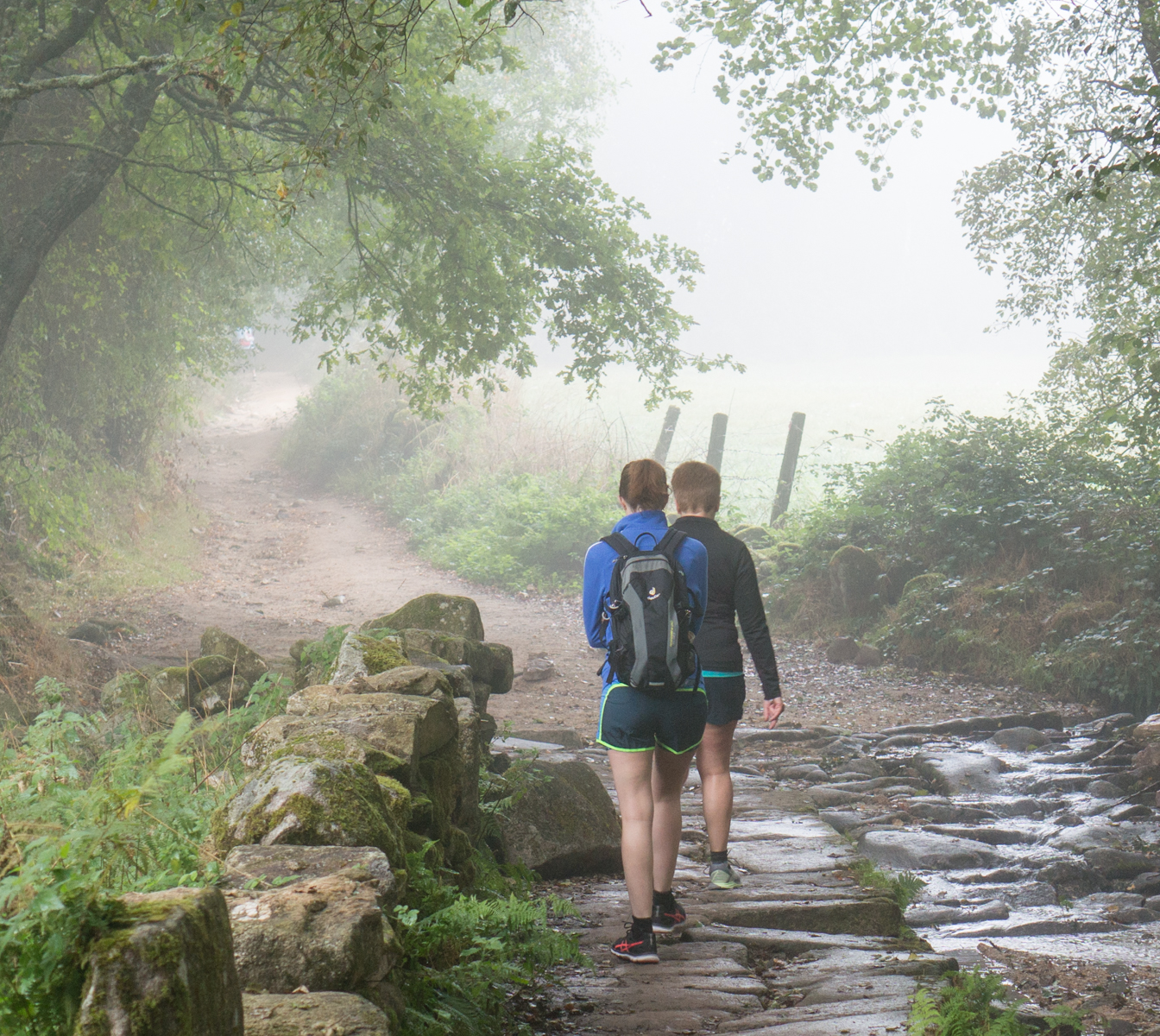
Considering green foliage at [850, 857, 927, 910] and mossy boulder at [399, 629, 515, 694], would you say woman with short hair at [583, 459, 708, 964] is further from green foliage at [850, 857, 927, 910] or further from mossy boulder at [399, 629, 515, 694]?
mossy boulder at [399, 629, 515, 694]

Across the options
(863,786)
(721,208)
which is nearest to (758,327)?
(721,208)

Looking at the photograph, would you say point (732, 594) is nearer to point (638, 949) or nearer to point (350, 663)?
point (638, 949)

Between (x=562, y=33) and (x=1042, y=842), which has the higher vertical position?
(x=562, y=33)

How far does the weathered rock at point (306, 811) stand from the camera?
9.25 feet

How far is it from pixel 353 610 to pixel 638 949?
11.7 m

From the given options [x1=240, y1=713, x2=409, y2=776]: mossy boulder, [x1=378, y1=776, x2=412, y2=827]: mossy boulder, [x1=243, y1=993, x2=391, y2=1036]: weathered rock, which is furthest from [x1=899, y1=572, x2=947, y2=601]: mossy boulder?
[x1=243, y1=993, x2=391, y2=1036]: weathered rock

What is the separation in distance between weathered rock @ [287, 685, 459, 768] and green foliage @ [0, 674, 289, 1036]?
517mm

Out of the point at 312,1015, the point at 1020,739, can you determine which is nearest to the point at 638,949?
the point at 312,1015

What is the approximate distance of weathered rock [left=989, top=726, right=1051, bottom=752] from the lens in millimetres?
8523

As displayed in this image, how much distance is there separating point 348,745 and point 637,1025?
133 cm

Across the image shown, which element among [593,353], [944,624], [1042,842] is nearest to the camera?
[1042,842]

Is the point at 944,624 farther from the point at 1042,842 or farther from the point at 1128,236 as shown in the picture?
the point at 1042,842

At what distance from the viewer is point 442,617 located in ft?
25.5

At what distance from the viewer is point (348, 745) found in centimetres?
342
